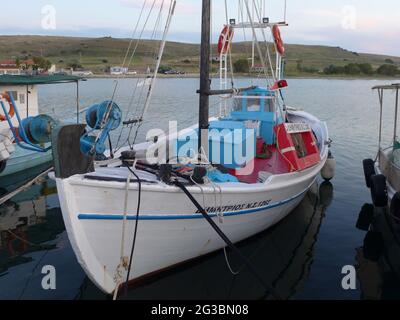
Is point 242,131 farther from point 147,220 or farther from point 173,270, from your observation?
point 147,220

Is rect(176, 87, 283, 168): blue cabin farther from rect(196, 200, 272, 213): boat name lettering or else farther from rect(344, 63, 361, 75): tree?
rect(344, 63, 361, 75): tree

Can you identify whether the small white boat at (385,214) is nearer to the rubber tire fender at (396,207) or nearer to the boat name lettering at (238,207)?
the rubber tire fender at (396,207)

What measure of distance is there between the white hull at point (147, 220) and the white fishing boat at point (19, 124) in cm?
696

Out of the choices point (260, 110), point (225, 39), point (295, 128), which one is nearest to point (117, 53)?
point (225, 39)

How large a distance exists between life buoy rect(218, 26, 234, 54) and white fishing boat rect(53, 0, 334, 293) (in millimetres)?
4145

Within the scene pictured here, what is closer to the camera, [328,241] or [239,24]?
[328,241]

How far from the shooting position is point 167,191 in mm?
7391

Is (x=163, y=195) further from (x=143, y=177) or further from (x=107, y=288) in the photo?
(x=107, y=288)

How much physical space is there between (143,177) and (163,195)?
0.66m

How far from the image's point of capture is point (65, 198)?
6.68 meters

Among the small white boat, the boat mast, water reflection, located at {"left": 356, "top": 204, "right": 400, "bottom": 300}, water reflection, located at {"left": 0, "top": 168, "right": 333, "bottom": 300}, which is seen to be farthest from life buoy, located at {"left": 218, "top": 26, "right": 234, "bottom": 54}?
water reflection, located at {"left": 356, "top": 204, "right": 400, "bottom": 300}
